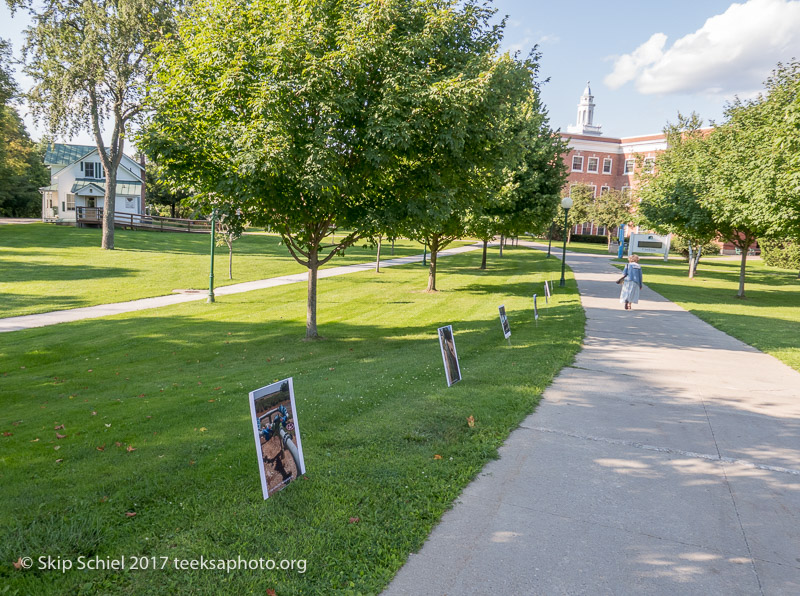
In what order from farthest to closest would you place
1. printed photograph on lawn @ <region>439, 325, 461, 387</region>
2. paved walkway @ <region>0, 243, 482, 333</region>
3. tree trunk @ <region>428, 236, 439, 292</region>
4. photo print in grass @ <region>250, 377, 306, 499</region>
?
tree trunk @ <region>428, 236, 439, 292</region>
paved walkway @ <region>0, 243, 482, 333</region>
printed photograph on lawn @ <region>439, 325, 461, 387</region>
photo print in grass @ <region>250, 377, 306, 499</region>

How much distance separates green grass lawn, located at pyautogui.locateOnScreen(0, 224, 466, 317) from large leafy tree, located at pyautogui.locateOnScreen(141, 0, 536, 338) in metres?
9.07

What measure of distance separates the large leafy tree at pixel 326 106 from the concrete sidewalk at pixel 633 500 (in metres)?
5.52

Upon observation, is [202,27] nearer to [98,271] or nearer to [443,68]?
[443,68]

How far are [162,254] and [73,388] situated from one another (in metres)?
24.9

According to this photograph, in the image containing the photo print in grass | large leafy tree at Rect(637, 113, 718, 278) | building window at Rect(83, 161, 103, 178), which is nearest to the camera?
the photo print in grass

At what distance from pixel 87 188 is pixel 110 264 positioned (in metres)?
30.2

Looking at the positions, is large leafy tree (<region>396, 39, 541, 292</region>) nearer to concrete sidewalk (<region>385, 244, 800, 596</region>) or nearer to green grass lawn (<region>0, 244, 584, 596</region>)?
green grass lawn (<region>0, 244, 584, 596</region>)

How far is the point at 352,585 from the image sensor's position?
11.5 feet

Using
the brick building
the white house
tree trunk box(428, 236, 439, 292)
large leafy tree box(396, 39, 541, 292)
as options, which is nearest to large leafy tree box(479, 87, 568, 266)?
tree trunk box(428, 236, 439, 292)

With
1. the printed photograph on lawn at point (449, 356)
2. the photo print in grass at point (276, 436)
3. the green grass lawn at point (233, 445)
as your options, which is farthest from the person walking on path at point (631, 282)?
the photo print in grass at point (276, 436)

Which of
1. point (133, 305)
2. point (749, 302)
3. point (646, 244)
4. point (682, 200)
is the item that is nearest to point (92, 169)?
point (133, 305)

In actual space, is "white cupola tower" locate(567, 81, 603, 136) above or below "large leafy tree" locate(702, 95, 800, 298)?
above

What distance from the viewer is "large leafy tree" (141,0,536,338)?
32.4 ft

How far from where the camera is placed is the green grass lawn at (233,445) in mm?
3785
